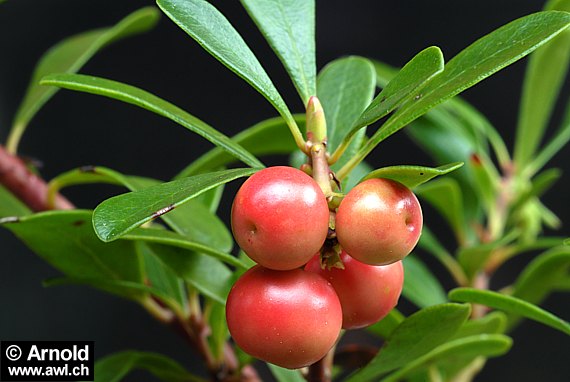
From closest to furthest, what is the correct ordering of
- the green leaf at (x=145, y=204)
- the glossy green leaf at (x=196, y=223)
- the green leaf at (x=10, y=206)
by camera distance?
the green leaf at (x=145, y=204) < the glossy green leaf at (x=196, y=223) < the green leaf at (x=10, y=206)

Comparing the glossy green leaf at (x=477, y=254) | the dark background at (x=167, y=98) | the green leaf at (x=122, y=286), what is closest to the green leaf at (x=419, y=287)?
the glossy green leaf at (x=477, y=254)

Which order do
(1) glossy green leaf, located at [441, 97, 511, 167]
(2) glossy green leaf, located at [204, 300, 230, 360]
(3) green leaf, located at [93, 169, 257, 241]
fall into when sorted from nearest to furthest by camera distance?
(3) green leaf, located at [93, 169, 257, 241]
(2) glossy green leaf, located at [204, 300, 230, 360]
(1) glossy green leaf, located at [441, 97, 511, 167]

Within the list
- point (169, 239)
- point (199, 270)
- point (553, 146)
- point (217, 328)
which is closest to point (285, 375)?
point (217, 328)

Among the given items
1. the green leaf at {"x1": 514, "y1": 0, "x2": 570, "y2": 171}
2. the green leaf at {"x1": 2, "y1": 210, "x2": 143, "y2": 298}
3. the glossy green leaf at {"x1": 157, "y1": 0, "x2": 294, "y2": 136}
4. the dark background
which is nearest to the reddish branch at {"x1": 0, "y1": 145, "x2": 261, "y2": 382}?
the green leaf at {"x1": 2, "y1": 210, "x2": 143, "y2": 298}

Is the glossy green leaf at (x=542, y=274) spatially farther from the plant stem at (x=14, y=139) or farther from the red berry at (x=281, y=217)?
the plant stem at (x=14, y=139)

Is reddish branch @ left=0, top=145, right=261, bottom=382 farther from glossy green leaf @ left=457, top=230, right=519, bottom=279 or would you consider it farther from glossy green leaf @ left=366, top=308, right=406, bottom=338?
glossy green leaf @ left=457, top=230, right=519, bottom=279

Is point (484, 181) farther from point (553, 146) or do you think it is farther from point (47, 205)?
point (47, 205)

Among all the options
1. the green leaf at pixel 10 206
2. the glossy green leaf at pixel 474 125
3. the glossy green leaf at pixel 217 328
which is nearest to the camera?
the glossy green leaf at pixel 217 328

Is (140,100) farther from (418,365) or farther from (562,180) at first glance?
(562,180)
